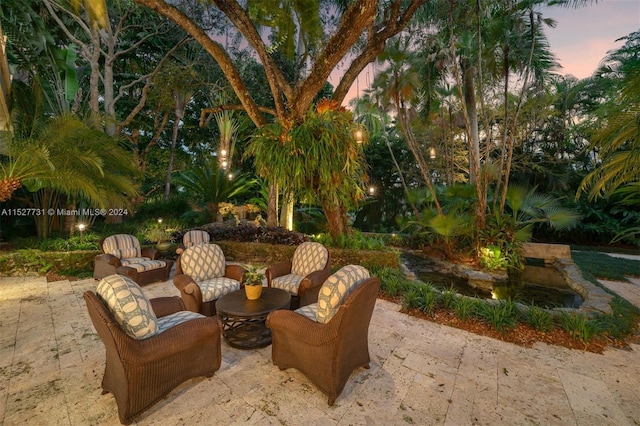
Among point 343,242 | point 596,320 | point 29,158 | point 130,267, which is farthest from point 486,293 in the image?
point 29,158

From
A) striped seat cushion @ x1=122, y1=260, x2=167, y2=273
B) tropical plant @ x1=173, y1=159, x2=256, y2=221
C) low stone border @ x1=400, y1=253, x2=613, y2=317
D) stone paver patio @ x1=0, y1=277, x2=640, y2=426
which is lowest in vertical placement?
stone paver patio @ x1=0, y1=277, x2=640, y2=426

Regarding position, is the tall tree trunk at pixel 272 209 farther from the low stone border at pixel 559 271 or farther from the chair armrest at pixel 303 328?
the chair armrest at pixel 303 328

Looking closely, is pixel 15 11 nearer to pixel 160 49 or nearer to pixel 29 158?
pixel 29 158

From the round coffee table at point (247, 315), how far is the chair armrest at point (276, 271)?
75cm

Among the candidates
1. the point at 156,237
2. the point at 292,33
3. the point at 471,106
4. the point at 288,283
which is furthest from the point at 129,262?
the point at 471,106

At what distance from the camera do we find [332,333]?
2166mm

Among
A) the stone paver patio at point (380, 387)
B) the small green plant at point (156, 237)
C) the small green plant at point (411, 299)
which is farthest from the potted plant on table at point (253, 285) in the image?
the small green plant at point (156, 237)

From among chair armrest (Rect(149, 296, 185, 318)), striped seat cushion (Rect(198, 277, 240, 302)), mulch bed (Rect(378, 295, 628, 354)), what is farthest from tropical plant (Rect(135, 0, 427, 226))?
mulch bed (Rect(378, 295, 628, 354))

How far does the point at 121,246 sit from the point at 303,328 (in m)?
4.88

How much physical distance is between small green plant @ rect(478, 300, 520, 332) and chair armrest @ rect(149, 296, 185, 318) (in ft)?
12.0

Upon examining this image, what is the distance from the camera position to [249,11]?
20.0 feet

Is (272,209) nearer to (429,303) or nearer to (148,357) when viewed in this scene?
(429,303)

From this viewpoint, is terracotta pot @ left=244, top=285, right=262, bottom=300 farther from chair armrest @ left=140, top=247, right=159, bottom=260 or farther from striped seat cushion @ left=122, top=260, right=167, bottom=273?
chair armrest @ left=140, top=247, right=159, bottom=260

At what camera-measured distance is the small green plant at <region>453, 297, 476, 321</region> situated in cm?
360
